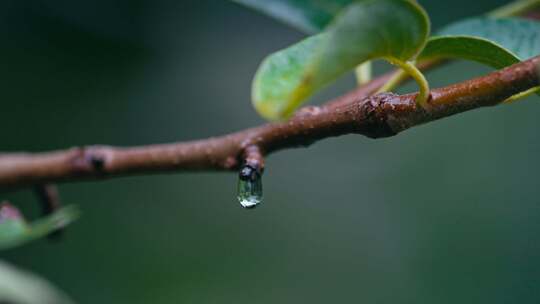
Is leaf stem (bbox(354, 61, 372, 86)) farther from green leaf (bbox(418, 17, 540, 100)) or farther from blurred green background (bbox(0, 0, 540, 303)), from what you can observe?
blurred green background (bbox(0, 0, 540, 303))

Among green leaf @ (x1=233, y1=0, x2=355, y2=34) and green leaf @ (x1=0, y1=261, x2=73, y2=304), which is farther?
green leaf @ (x1=233, y1=0, x2=355, y2=34)

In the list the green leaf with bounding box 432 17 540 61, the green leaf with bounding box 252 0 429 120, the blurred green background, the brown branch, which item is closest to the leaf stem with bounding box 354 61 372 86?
the brown branch

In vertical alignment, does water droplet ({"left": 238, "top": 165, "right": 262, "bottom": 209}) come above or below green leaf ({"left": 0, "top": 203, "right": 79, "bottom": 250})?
above

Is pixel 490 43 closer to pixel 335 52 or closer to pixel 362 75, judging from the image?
pixel 335 52

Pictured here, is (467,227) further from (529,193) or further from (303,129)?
(303,129)

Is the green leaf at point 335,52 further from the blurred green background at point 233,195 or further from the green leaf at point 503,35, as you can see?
the blurred green background at point 233,195

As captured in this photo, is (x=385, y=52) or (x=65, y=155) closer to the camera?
(x=385, y=52)

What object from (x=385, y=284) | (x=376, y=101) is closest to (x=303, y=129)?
(x=376, y=101)
